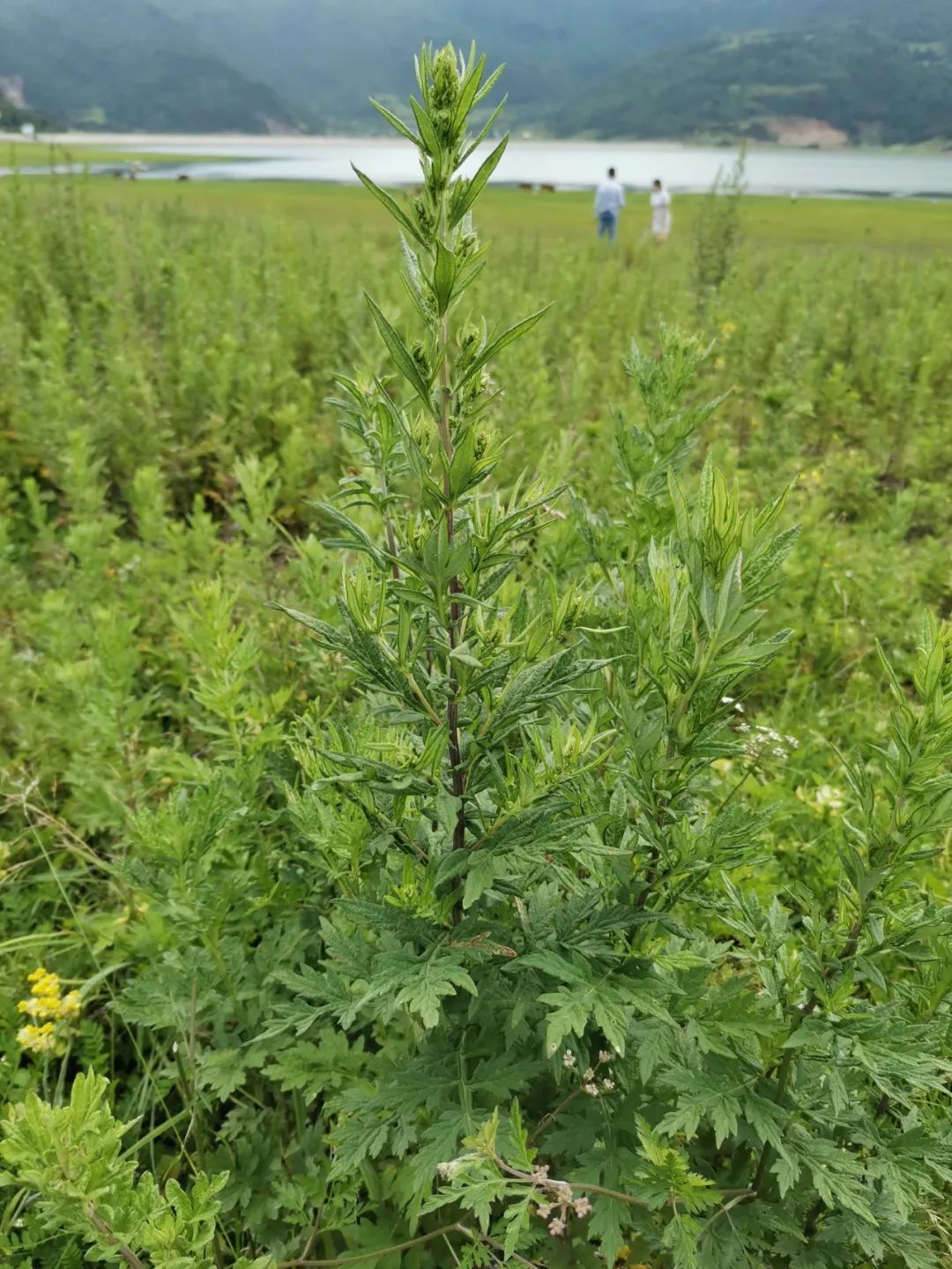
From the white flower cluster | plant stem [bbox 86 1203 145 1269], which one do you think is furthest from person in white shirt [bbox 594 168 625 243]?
plant stem [bbox 86 1203 145 1269]

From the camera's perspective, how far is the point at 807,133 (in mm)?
181250

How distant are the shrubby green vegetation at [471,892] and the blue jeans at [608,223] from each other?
1739 cm

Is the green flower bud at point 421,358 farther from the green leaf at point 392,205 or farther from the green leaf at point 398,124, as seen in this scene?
the green leaf at point 398,124

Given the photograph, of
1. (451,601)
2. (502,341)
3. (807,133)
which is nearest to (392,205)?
(502,341)

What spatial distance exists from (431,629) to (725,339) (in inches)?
232

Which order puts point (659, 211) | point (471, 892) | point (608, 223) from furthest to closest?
1. point (608, 223)
2. point (659, 211)
3. point (471, 892)

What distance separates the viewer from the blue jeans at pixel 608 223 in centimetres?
1803

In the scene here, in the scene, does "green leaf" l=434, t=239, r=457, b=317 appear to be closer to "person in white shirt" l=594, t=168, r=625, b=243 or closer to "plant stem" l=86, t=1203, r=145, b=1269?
"plant stem" l=86, t=1203, r=145, b=1269

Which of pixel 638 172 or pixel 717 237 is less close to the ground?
pixel 638 172

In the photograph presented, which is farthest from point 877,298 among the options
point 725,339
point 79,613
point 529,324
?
point 529,324

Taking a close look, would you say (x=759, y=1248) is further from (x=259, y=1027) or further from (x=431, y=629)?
(x=431, y=629)

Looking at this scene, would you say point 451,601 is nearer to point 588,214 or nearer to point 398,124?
point 398,124

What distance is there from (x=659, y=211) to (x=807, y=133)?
205m

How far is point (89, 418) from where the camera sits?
4.75 meters
